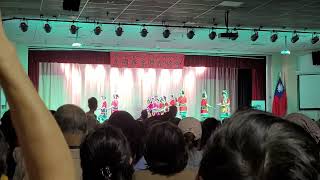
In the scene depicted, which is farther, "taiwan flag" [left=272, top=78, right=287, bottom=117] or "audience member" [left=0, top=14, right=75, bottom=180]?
"taiwan flag" [left=272, top=78, right=287, bottom=117]

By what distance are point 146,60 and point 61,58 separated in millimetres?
2826

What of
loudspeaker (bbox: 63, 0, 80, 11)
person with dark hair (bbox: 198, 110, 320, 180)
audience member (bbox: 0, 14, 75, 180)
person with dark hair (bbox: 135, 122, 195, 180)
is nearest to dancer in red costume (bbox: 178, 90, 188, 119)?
loudspeaker (bbox: 63, 0, 80, 11)

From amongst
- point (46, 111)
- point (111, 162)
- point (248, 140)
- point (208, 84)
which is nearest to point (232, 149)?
point (248, 140)

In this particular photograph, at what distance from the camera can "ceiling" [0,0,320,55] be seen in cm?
862

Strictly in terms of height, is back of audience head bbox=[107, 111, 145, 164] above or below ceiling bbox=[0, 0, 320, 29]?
below

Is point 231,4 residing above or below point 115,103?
above

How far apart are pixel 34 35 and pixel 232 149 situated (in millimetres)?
12389

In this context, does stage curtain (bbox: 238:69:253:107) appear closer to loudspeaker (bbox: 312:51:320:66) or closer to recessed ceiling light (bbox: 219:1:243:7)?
loudspeaker (bbox: 312:51:320:66)

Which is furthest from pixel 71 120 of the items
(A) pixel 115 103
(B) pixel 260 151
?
(A) pixel 115 103

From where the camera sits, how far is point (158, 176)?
254cm

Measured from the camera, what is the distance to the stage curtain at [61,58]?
1438cm

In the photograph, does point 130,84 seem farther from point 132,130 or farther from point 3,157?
point 3,157

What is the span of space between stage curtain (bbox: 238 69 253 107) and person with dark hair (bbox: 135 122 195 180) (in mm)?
14519

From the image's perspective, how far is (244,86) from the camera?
17.0 metres
